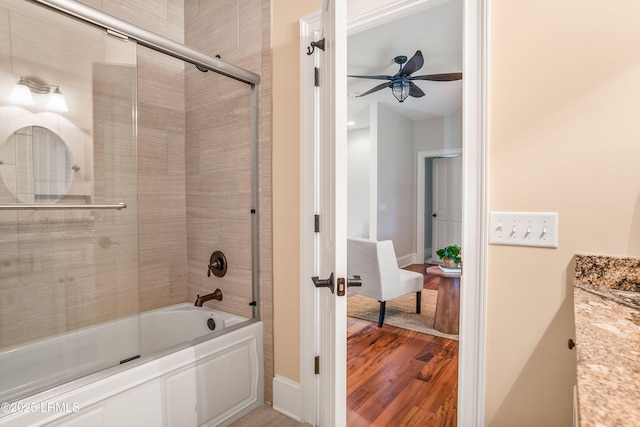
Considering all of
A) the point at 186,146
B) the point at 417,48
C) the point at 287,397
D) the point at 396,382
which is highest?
the point at 417,48

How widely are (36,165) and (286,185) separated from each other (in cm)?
126

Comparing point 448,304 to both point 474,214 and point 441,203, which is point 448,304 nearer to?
point 474,214

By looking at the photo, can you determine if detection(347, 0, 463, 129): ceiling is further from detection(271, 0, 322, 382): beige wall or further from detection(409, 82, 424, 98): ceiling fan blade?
detection(271, 0, 322, 382): beige wall

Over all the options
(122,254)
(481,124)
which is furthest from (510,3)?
(122,254)

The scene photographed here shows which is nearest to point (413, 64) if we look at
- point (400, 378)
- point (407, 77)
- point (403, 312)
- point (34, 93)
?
point (407, 77)

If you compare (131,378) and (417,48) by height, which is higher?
(417,48)

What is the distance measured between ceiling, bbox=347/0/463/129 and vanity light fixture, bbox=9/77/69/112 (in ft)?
6.18

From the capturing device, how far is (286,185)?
1901mm

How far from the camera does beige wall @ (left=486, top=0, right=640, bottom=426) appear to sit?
101cm

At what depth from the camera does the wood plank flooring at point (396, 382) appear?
1868 mm

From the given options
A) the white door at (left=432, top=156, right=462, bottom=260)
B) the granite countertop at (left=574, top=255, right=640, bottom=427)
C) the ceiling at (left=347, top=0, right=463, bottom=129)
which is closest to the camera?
the granite countertop at (left=574, top=255, right=640, bottom=427)

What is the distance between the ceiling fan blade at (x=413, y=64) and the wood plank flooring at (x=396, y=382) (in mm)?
2594

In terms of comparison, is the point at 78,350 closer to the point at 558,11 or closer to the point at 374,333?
the point at 374,333

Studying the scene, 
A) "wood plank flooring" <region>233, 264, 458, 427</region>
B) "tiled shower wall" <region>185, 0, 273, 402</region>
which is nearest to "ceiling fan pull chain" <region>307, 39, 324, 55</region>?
"tiled shower wall" <region>185, 0, 273, 402</region>
